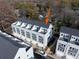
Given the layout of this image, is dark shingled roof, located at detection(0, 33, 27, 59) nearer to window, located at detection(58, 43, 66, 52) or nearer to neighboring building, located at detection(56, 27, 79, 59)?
window, located at detection(58, 43, 66, 52)

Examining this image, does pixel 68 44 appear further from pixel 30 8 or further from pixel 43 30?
pixel 30 8

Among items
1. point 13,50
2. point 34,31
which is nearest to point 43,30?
point 34,31

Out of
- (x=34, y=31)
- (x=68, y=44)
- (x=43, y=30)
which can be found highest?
(x=43, y=30)

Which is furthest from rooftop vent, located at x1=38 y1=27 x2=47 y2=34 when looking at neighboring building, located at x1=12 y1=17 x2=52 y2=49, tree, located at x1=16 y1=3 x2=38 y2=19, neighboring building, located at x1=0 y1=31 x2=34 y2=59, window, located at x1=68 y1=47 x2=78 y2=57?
tree, located at x1=16 y1=3 x2=38 y2=19

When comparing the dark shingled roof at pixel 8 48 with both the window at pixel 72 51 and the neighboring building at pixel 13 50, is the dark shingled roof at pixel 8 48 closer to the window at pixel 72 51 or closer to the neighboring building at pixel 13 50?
the neighboring building at pixel 13 50

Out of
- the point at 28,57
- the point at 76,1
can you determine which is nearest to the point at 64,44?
the point at 28,57

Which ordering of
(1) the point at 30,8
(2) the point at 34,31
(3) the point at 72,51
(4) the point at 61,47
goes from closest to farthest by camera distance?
(3) the point at 72,51, (4) the point at 61,47, (2) the point at 34,31, (1) the point at 30,8
